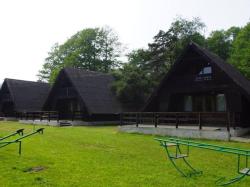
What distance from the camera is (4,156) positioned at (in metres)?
9.39

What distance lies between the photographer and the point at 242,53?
3597 cm

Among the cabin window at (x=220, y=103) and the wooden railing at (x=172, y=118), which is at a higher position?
the cabin window at (x=220, y=103)

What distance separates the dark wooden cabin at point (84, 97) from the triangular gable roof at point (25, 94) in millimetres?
4467

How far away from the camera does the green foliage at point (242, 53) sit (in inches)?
1347

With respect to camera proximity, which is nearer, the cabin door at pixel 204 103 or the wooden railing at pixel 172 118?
the wooden railing at pixel 172 118

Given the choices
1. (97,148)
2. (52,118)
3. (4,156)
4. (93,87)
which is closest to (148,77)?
(93,87)

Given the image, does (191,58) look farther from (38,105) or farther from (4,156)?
(38,105)

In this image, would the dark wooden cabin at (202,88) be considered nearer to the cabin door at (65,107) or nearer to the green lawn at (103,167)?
the green lawn at (103,167)

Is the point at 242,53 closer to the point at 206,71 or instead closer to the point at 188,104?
the point at 188,104

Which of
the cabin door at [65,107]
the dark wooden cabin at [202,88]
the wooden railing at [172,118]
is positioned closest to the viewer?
the dark wooden cabin at [202,88]

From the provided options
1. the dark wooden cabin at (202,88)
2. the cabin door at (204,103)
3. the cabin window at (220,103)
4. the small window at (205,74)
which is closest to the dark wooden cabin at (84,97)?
the dark wooden cabin at (202,88)

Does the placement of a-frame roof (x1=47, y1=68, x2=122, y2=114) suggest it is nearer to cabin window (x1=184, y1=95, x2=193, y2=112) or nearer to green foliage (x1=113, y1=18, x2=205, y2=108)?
green foliage (x1=113, y1=18, x2=205, y2=108)

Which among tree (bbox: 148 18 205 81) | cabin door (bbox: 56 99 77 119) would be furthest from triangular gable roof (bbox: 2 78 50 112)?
tree (bbox: 148 18 205 81)

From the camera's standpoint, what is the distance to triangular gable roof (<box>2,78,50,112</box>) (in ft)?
112
